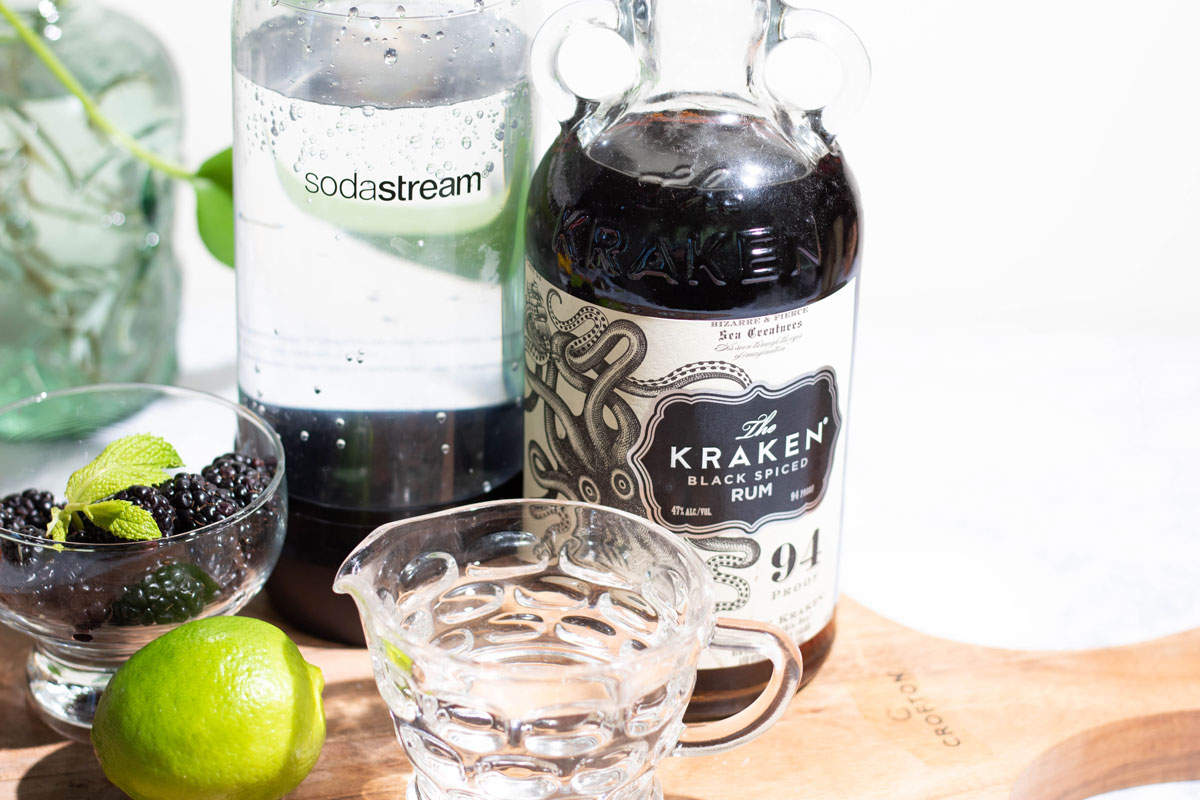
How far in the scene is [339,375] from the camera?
80 cm

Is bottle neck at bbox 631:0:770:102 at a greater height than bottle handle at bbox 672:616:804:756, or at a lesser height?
greater

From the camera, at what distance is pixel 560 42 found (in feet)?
2.33

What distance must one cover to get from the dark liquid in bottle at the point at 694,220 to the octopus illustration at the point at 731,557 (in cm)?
13

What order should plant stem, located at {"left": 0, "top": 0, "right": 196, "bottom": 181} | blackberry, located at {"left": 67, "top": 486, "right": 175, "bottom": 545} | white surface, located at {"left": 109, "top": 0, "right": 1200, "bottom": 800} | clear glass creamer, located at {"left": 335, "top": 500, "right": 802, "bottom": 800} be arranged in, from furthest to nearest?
1. white surface, located at {"left": 109, "top": 0, "right": 1200, "bottom": 800}
2. plant stem, located at {"left": 0, "top": 0, "right": 196, "bottom": 181}
3. blackberry, located at {"left": 67, "top": 486, "right": 175, "bottom": 545}
4. clear glass creamer, located at {"left": 335, "top": 500, "right": 802, "bottom": 800}

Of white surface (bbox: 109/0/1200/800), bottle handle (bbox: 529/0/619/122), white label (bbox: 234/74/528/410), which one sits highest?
bottle handle (bbox: 529/0/619/122)

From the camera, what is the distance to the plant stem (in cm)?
97

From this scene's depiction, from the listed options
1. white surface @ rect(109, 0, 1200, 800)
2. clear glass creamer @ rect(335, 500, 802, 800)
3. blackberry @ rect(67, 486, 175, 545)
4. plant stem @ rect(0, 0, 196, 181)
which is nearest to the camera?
clear glass creamer @ rect(335, 500, 802, 800)

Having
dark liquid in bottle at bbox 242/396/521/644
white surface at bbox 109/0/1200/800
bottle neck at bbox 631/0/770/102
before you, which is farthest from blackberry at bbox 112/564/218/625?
white surface at bbox 109/0/1200/800

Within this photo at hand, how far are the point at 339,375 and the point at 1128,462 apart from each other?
70 centimetres

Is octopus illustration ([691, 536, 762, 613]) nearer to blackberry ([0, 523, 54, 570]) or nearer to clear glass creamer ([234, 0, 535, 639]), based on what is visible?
clear glass creamer ([234, 0, 535, 639])

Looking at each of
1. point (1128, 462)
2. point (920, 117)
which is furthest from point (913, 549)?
point (920, 117)

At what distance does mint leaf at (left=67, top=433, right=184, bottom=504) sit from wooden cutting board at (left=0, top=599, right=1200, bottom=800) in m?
0.14

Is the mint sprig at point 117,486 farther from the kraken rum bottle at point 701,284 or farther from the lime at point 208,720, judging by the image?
the kraken rum bottle at point 701,284

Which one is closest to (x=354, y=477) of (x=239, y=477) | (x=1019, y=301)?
(x=239, y=477)
